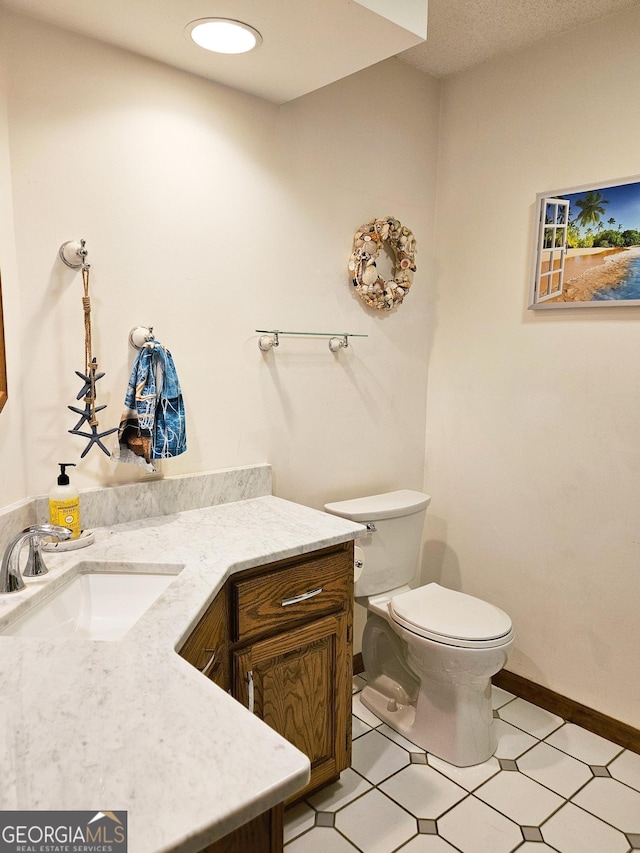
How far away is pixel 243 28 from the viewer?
1.54m

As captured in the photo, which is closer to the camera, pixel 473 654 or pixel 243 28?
pixel 243 28

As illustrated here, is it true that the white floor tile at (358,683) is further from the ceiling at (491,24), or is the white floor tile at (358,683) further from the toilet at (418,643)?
the ceiling at (491,24)

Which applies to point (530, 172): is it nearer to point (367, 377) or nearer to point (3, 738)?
point (367, 377)

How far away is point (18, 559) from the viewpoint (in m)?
1.30

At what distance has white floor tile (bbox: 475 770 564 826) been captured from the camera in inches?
72.1

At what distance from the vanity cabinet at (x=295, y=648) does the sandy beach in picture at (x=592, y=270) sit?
1287 mm

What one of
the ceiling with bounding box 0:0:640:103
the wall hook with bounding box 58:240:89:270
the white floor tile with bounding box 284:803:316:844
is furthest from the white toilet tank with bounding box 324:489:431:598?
the ceiling with bounding box 0:0:640:103

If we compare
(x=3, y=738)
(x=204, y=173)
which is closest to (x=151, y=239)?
(x=204, y=173)

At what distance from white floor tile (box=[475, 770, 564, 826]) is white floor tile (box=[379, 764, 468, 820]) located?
0.30 ft

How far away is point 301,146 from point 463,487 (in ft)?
5.13

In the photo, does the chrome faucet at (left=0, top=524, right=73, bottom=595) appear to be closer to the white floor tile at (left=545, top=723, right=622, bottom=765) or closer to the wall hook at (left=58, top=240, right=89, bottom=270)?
the wall hook at (left=58, top=240, right=89, bottom=270)

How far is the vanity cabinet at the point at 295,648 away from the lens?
1.54m

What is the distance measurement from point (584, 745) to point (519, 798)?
1.39 ft

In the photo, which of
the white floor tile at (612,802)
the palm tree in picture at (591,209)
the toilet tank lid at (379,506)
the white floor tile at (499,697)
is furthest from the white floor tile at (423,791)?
the palm tree in picture at (591,209)
